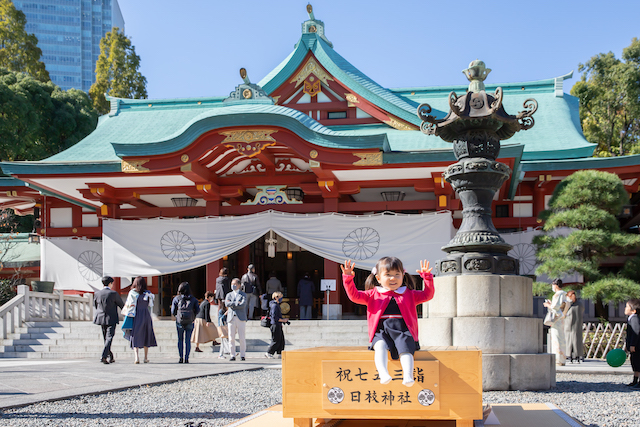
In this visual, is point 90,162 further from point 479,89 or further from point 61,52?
point 61,52

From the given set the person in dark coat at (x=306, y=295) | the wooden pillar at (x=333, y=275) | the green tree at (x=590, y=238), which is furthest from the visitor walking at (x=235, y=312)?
the green tree at (x=590, y=238)

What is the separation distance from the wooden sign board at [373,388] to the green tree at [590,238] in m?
9.14

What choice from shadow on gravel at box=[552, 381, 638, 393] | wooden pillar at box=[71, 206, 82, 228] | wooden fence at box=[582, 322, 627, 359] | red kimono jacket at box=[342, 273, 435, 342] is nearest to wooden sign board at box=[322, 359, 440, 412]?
red kimono jacket at box=[342, 273, 435, 342]

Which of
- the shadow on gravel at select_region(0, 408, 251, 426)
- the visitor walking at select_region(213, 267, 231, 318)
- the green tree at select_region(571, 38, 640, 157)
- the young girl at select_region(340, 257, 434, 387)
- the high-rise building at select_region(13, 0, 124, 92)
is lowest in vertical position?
the shadow on gravel at select_region(0, 408, 251, 426)

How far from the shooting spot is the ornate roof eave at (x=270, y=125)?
518 inches

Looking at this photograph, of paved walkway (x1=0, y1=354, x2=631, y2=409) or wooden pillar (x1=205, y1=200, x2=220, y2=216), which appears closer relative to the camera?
paved walkway (x1=0, y1=354, x2=631, y2=409)

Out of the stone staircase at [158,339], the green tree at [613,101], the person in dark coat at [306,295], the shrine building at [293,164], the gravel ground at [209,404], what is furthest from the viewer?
the green tree at [613,101]

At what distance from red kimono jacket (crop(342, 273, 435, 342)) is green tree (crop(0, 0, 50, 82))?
87.6ft

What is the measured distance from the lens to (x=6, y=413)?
538 centimetres

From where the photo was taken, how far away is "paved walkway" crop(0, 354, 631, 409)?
6.49 m

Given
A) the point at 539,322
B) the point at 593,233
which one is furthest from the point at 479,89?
the point at 593,233

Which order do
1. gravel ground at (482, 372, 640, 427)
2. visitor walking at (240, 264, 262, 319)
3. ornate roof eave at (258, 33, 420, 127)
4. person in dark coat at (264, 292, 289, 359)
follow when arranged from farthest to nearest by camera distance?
ornate roof eave at (258, 33, 420, 127) → visitor walking at (240, 264, 262, 319) → person in dark coat at (264, 292, 289, 359) → gravel ground at (482, 372, 640, 427)

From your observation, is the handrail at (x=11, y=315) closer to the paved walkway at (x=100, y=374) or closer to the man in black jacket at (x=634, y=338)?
the paved walkway at (x=100, y=374)

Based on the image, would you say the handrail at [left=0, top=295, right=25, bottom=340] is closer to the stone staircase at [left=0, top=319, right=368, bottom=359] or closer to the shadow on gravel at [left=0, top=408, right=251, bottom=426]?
the stone staircase at [left=0, top=319, right=368, bottom=359]
